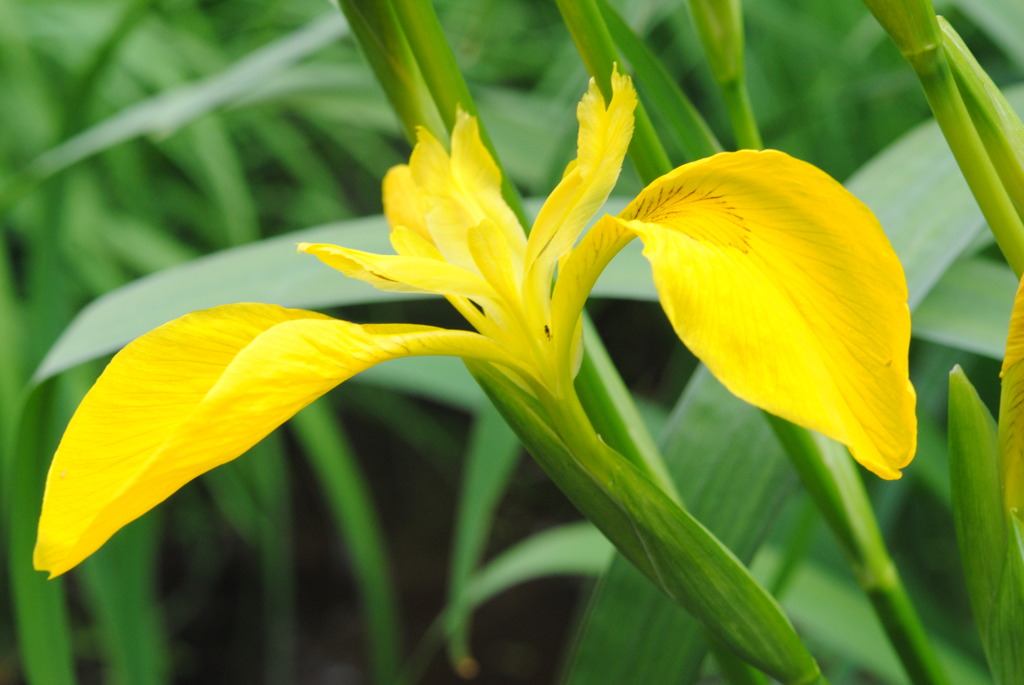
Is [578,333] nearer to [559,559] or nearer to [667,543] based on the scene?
[667,543]

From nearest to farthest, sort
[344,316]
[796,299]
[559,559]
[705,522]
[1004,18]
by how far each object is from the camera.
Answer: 1. [796,299]
2. [705,522]
3. [1004,18]
4. [559,559]
5. [344,316]

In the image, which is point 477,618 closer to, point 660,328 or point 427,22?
point 660,328

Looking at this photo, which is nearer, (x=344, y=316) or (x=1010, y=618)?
(x=1010, y=618)

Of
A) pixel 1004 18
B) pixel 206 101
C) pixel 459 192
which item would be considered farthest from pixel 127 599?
pixel 1004 18

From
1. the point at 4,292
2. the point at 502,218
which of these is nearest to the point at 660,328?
the point at 4,292

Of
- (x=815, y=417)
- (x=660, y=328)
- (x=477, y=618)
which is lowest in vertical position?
(x=477, y=618)

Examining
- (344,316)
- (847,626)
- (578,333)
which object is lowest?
(847,626)

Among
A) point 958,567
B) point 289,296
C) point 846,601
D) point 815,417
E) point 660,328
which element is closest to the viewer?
point 815,417

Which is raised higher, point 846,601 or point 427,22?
point 427,22

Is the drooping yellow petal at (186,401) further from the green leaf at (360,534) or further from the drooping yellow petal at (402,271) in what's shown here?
the green leaf at (360,534)
